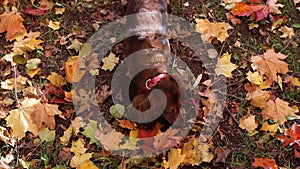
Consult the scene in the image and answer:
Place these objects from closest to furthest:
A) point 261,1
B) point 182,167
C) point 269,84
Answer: point 182,167
point 269,84
point 261,1

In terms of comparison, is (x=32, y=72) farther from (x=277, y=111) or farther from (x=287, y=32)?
(x=287, y=32)

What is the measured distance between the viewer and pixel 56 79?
8.41 ft

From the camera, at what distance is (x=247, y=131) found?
237 cm

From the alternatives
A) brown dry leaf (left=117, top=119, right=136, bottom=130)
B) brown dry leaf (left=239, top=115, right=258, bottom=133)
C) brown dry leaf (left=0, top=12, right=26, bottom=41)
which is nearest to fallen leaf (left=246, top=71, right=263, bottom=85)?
brown dry leaf (left=239, top=115, right=258, bottom=133)

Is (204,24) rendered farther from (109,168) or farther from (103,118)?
(109,168)

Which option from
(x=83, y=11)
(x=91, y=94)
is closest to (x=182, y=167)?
(x=91, y=94)

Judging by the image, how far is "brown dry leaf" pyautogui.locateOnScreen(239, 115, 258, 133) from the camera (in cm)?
237

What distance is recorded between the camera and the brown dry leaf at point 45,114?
2346 mm

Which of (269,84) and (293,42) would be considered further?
(293,42)

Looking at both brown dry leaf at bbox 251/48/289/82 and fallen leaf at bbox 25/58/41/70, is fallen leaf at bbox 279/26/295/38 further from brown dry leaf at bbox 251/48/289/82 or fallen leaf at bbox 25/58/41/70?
fallen leaf at bbox 25/58/41/70

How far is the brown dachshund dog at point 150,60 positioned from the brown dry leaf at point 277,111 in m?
0.57

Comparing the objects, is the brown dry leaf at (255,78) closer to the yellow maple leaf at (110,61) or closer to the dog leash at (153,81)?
the dog leash at (153,81)

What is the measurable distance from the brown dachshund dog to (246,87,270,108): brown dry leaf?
0.52m

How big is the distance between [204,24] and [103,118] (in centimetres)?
99
